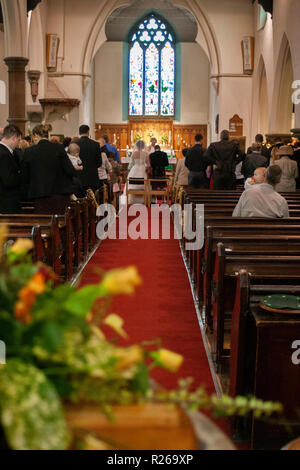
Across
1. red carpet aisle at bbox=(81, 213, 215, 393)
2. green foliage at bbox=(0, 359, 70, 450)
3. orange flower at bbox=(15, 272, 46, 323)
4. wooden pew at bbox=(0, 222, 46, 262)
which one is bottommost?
red carpet aisle at bbox=(81, 213, 215, 393)

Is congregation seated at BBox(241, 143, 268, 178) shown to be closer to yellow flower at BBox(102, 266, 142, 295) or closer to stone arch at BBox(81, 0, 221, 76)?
stone arch at BBox(81, 0, 221, 76)

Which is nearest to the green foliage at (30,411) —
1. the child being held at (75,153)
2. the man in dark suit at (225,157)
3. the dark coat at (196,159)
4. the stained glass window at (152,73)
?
the child being held at (75,153)

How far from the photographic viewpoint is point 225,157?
33.2ft

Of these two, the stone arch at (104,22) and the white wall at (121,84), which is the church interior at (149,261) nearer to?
the stone arch at (104,22)

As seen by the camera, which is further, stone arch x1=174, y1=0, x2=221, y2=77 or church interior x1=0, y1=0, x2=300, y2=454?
stone arch x1=174, y1=0, x2=221, y2=77

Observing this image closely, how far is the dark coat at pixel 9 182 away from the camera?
604cm

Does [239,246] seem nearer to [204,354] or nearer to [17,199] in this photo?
[204,354]

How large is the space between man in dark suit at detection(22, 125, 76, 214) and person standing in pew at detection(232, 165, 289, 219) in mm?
1903

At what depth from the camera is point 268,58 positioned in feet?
55.5

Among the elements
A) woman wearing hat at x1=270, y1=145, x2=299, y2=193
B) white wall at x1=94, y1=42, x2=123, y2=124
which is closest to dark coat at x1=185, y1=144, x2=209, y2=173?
woman wearing hat at x1=270, y1=145, x2=299, y2=193

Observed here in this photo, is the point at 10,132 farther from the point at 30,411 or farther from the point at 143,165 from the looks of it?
the point at 143,165

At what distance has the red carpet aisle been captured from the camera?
13.7ft
